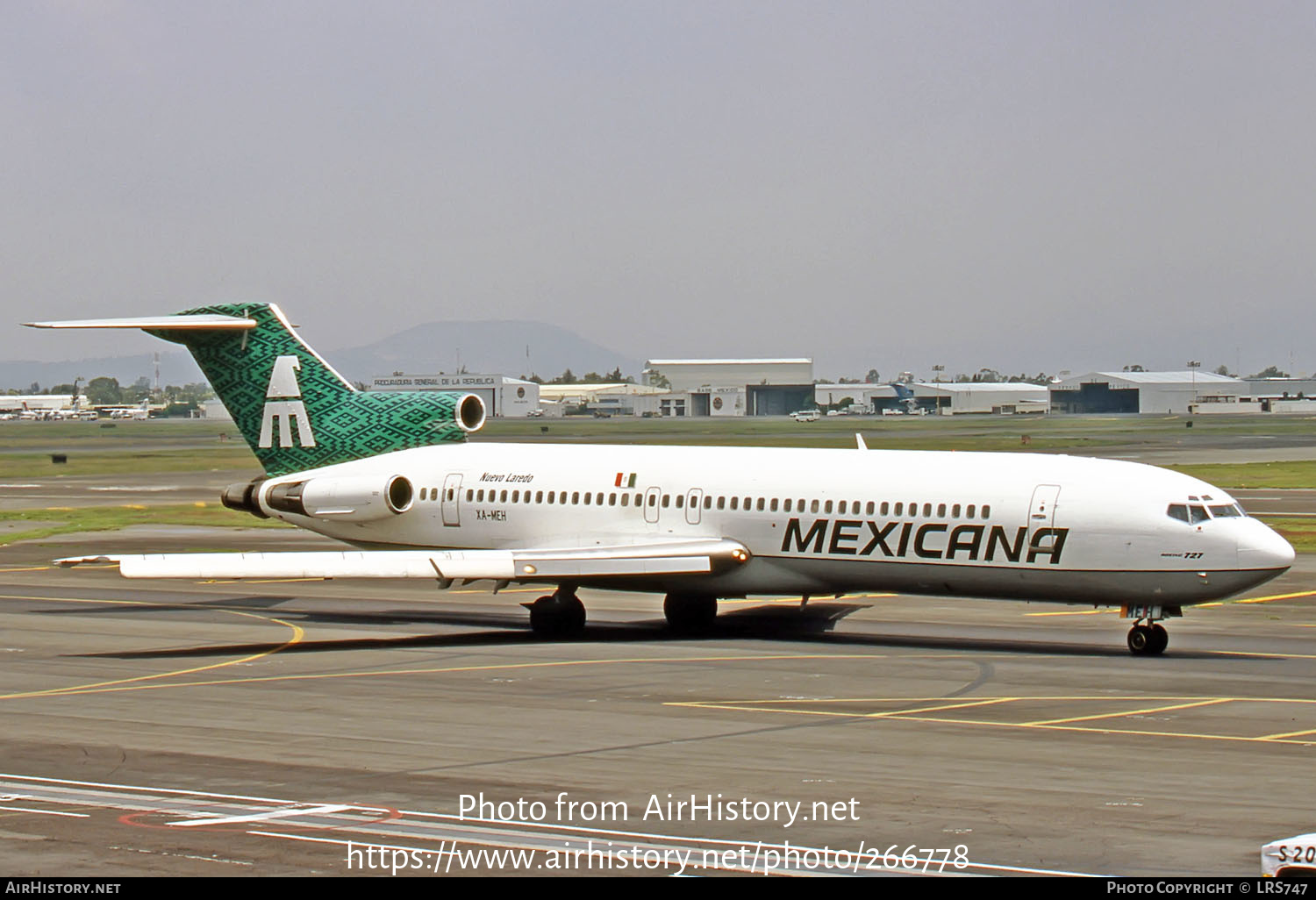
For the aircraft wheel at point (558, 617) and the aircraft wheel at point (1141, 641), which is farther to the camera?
the aircraft wheel at point (558, 617)

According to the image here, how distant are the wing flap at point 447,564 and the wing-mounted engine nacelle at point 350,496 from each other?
452 cm

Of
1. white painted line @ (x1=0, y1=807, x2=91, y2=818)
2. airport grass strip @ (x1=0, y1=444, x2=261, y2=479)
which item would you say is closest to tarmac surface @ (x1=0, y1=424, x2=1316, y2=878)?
white painted line @ (x1=0, y1=807, x2=91, y2=818)

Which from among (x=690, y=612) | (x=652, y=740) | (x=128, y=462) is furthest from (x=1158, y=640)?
(x=128, y=462)

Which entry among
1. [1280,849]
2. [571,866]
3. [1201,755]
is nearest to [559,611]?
[1201,755]

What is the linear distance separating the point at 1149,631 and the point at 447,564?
14323 mm

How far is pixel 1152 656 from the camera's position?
31953mm

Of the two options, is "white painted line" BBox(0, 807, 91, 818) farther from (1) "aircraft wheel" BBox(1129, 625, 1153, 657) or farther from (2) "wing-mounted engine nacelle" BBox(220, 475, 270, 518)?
(2) "wing-mounted engine nacelle" BBox(220, 475, 270, 518)

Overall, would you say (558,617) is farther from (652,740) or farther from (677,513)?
(652,740)

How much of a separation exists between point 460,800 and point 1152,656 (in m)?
17.6

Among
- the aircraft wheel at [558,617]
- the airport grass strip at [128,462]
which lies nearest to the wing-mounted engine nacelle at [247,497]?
the aircraft wheel at [558,617]

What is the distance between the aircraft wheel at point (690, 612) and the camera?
1457 inches

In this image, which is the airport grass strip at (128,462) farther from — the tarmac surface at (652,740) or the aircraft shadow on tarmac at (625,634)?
the tarmac surface at (652,740)

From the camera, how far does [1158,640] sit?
3222 cm

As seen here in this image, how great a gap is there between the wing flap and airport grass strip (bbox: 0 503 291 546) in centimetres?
2885
